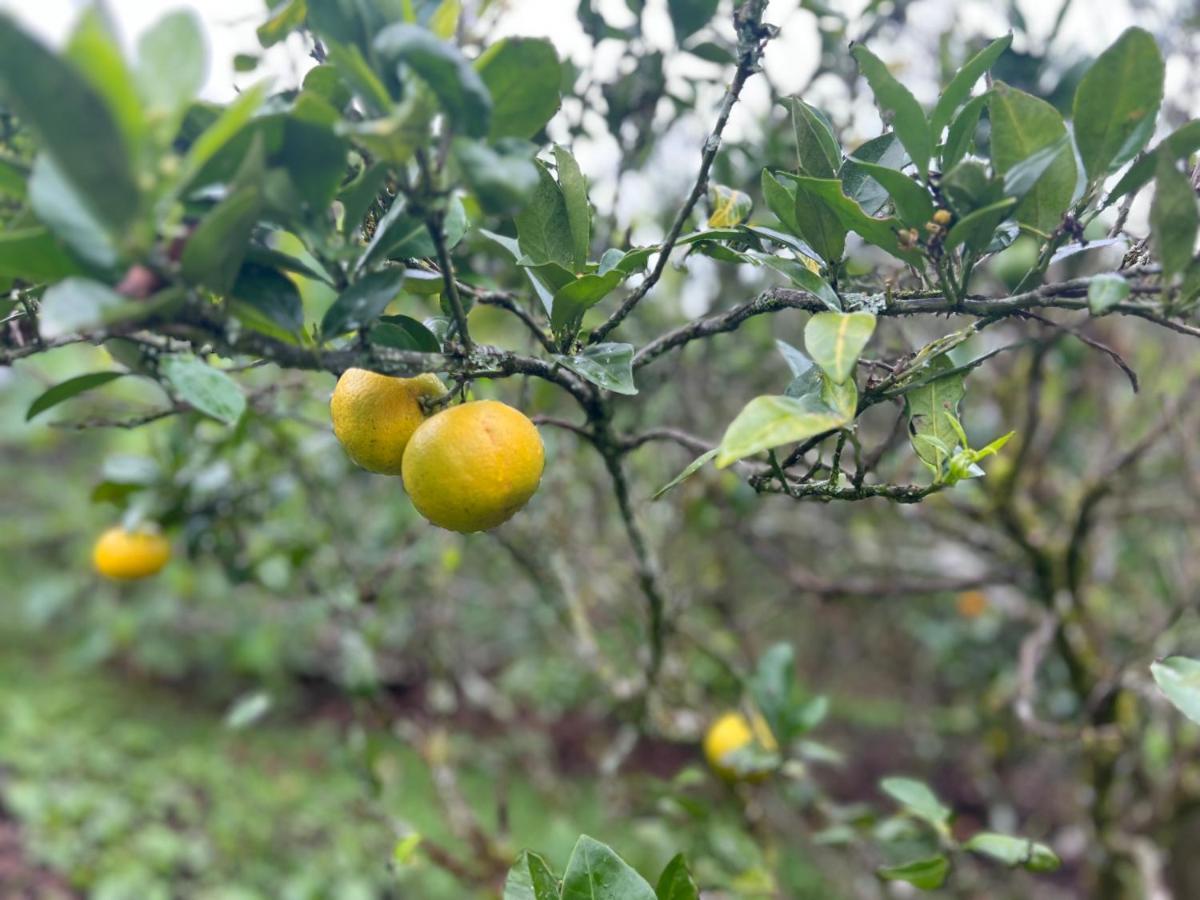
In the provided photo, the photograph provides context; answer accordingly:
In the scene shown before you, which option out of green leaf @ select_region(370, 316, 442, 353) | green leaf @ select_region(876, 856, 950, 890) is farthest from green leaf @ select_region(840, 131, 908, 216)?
green leaf @ select_region(876, 856, 950, 890)

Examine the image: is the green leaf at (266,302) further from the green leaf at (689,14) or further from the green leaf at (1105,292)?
the green leaf at (689,14)

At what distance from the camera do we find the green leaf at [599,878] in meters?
0.60

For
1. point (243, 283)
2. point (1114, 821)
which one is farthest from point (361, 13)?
point (1114, 821)

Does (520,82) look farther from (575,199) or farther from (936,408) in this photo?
(936,408)

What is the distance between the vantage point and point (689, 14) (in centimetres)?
91

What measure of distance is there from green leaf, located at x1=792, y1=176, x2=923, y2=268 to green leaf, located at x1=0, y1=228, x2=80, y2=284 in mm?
413

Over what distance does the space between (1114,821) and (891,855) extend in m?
1.18

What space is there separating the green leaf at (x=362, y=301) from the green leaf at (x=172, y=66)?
134 mm

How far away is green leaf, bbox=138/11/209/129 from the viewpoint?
393 millimetres

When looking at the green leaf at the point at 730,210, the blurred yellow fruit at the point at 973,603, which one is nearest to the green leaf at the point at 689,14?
the green leaf at the point at 730,210

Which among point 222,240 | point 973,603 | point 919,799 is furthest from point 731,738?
point 973,603

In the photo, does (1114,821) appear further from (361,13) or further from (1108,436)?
(361,13)

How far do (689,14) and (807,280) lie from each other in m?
0.51

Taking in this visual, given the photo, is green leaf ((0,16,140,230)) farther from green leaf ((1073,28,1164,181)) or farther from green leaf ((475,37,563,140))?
green leaf ((1073,28,1164,181))
